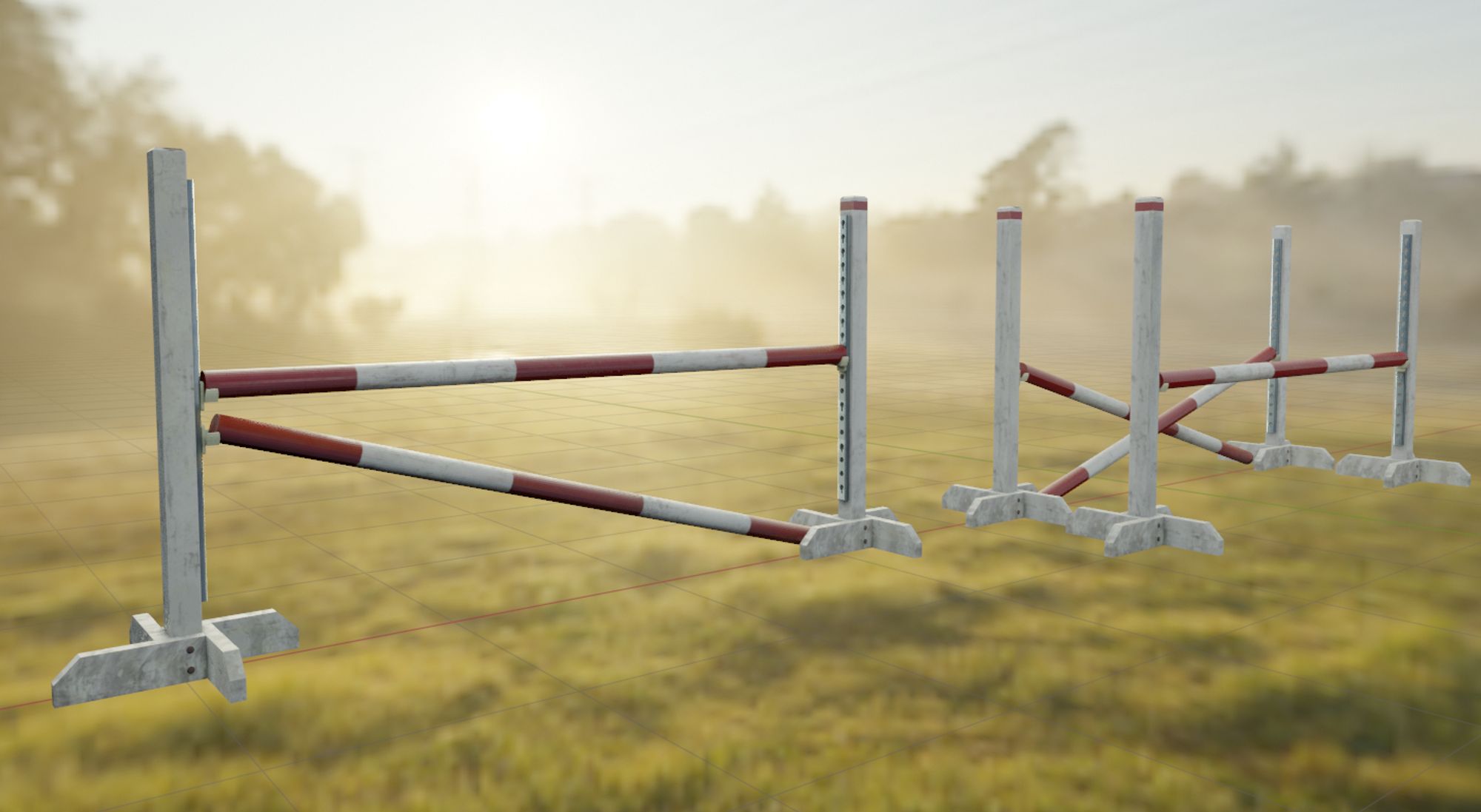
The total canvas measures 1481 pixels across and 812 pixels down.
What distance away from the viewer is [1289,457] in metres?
7.60

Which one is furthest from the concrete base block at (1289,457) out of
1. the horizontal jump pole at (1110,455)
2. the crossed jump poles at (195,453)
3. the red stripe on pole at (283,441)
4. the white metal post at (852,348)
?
the red stripe on pole at (283,441)

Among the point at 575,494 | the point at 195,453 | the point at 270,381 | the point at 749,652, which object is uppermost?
the point at 270,381

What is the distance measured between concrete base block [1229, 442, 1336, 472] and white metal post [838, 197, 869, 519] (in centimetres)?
355

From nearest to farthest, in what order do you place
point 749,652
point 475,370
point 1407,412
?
1. point 749,652
2. point 475,370
3. point 1407,412

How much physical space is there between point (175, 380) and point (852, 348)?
2793 mm

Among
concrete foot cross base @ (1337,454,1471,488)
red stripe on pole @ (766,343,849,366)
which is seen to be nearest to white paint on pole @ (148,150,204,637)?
red stripe on pole @ (766,343,849,366)

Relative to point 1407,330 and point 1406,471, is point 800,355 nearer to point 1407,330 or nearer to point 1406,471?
point 1406,471

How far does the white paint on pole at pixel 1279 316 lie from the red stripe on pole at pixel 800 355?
390 centimetres

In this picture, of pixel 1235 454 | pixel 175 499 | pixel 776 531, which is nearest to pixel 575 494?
pixel 776 531

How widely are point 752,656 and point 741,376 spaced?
37.3 feet

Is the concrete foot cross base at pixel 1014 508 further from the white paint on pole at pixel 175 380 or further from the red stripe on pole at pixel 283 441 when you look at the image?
the white paint on pole at pixel 175 380

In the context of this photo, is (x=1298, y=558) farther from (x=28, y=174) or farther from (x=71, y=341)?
(x=28, y=174)

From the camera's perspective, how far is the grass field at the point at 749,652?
2.80 meters

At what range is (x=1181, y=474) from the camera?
7383 millimetres
